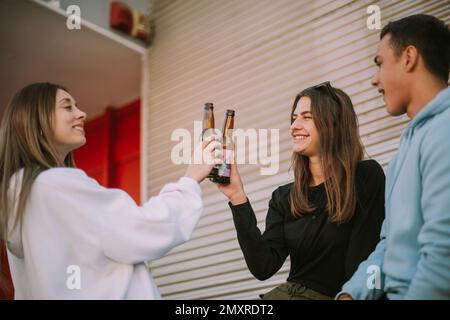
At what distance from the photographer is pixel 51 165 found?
83.4 inches

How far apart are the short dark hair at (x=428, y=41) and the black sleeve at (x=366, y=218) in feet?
1.81

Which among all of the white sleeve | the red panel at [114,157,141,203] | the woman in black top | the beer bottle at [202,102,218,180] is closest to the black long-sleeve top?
the woman in black top

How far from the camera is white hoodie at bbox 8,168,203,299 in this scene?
1886mm

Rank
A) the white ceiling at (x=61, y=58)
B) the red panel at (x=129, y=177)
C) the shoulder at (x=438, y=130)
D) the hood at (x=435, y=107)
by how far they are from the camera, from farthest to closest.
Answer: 1. the red panel at (x=129, y=177)
2. the white ceiling at (x=61, y=58)
3. the hood at (x=435, y=107)
4. the shoulder at (x=438, y=130)

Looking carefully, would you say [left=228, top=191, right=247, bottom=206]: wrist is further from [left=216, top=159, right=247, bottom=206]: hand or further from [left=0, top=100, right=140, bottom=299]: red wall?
[left=0, top=100, right=140, bottom=299]: red wall

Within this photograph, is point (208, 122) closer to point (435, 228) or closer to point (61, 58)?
point (435, 228)

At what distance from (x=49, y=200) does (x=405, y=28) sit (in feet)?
4.86

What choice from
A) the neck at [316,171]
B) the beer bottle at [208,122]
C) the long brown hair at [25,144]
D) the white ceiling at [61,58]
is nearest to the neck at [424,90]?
the neck at [316,171]

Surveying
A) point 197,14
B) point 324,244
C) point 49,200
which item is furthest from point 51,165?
point 197,14

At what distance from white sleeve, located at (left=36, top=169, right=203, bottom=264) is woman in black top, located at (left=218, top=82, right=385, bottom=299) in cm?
66

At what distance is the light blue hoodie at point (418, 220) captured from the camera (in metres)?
1.73

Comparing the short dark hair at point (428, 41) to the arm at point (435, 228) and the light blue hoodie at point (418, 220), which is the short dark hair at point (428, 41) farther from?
the arm at point (435, 228)

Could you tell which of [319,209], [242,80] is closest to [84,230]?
[319,209]

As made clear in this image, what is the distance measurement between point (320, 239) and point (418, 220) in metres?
0.64
